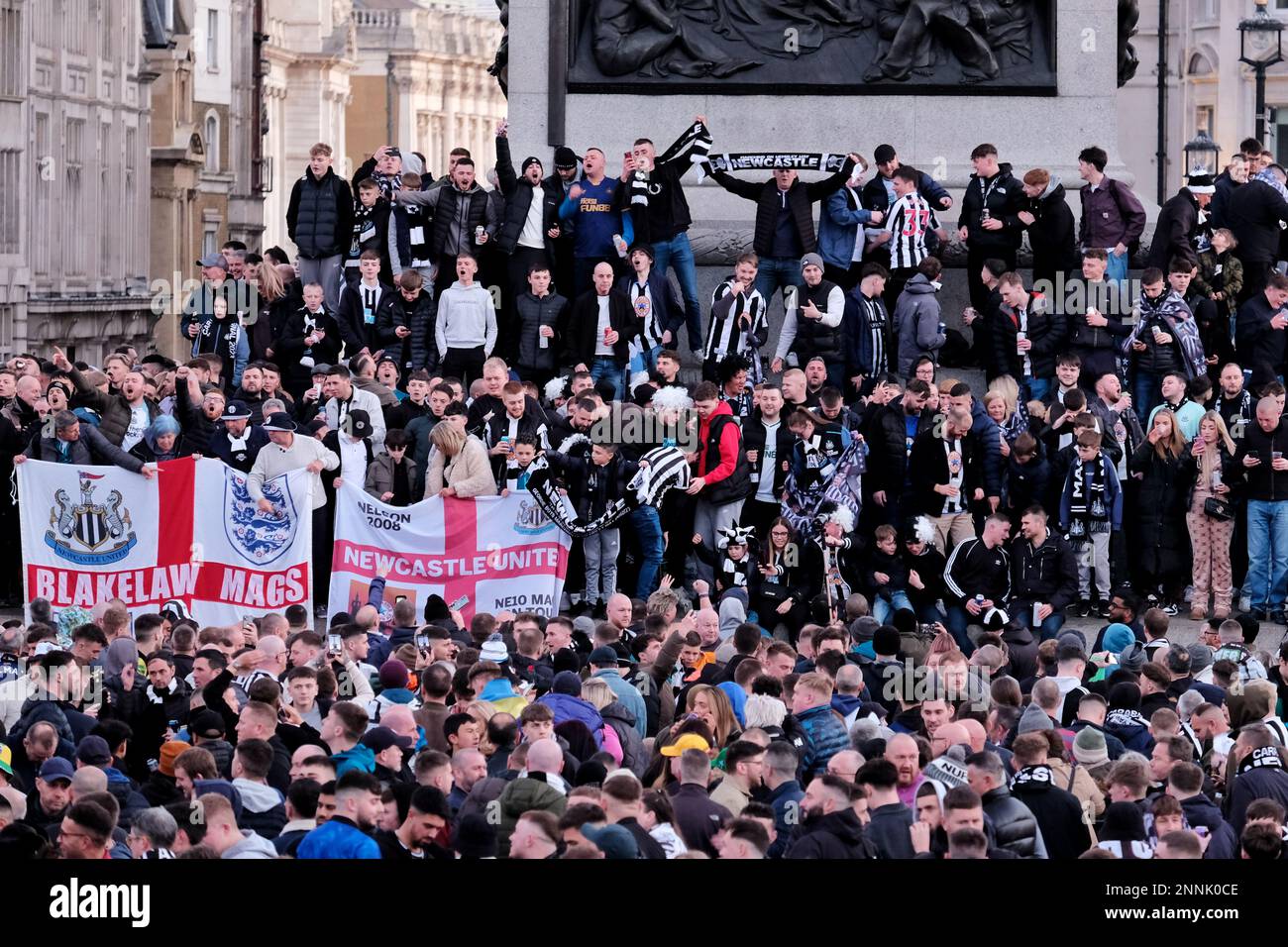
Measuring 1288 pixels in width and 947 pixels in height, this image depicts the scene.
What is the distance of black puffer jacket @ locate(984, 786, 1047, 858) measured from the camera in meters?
12.9

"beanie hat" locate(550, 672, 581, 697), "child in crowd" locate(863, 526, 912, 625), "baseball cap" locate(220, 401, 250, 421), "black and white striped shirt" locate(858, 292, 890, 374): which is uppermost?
"black and white striped shirt" locate(858, 292, 890, 374)

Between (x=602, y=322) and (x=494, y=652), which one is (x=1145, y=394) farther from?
(x=494, y=652)

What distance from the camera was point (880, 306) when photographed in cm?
2317

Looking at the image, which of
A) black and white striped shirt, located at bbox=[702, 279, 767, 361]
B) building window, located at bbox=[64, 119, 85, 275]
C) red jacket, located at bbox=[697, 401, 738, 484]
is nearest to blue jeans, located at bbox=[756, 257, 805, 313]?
black and white striped shirt, located at bbox=[702, 279, 767, 361]

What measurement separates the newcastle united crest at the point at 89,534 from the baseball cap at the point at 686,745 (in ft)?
27.2

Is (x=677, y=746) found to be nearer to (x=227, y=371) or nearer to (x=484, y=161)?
(x=227, y=371)

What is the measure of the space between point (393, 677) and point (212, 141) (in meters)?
66.1

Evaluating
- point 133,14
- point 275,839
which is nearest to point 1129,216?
point 275,839

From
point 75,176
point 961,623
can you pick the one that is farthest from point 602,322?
point 75,176

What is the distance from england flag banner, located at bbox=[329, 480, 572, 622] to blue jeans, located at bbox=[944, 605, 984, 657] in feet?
9.32

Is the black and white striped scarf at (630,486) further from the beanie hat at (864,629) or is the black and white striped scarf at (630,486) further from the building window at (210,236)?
the building window at (210,236)

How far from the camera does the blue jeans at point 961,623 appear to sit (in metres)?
20.8

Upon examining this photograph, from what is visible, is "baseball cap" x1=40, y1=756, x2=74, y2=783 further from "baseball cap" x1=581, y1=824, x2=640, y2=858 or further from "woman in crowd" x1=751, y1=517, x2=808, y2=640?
"woman in crowd" x1=751, y1=517, x2=808, y2=640

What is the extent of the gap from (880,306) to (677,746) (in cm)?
946
